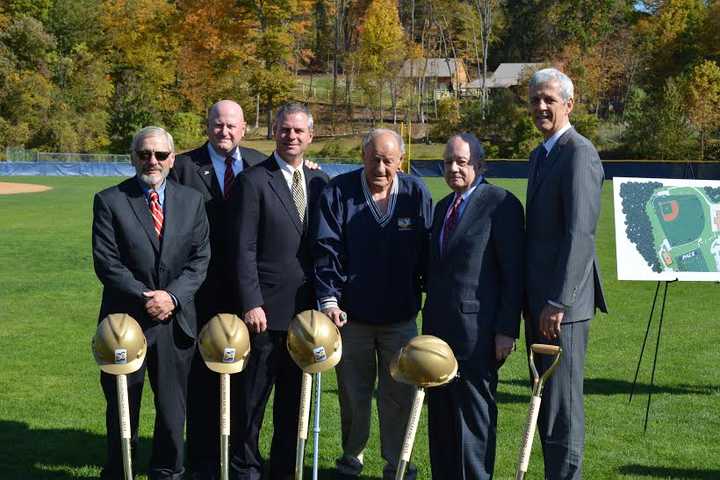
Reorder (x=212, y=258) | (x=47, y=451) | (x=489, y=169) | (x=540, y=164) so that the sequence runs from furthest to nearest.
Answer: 1. (x=489, y=169)
2. (x=47, y=451)
3. (x=212, y=258)
4. (x=540, y=164)

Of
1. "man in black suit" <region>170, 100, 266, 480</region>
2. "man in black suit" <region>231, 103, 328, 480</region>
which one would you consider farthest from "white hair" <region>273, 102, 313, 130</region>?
"man in black suit" <region>170, 100, 266, 480</region>

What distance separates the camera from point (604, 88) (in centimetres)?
6769

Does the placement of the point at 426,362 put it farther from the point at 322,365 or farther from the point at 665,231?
the point at 665,231

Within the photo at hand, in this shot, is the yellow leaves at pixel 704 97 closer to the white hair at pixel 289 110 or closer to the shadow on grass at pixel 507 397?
the shadow on grass at pixel 507 397

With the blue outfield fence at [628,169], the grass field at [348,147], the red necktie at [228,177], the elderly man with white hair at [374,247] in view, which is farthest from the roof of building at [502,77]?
the elderly man with white hair at [374,247]

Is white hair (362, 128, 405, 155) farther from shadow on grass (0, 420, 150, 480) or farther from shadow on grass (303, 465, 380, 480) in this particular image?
shadow on grass (0, 420, 150, 480)

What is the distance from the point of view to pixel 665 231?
285 inches

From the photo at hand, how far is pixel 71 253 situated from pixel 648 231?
13.3 metres

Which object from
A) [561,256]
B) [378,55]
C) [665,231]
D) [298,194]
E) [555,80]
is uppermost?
[378,55]

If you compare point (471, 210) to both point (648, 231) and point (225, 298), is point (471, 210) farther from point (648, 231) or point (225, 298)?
point (648, 231)

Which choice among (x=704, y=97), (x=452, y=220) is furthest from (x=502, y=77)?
(x=452, y=220)

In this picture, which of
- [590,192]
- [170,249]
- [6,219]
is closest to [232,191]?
[170,249]

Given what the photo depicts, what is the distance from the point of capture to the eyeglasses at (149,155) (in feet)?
16.9

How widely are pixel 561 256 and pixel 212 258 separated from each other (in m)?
2.37
